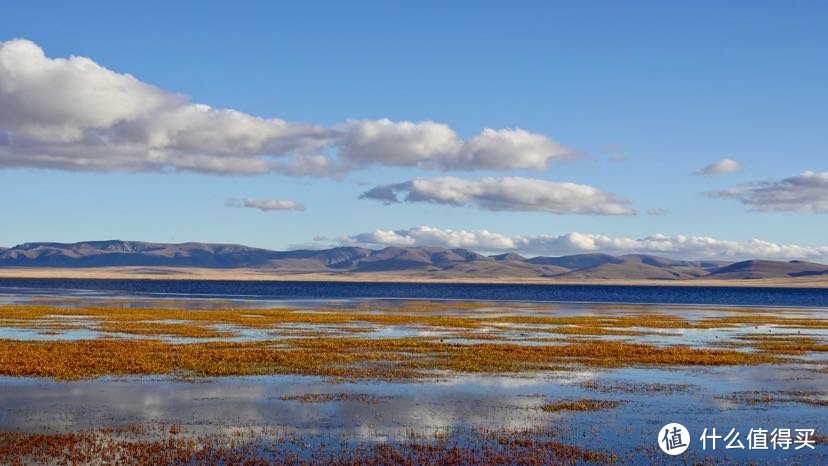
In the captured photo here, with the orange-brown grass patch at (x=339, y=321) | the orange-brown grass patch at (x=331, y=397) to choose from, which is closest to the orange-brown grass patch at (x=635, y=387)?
the orange-brown grass patch at (x=331, y=397)

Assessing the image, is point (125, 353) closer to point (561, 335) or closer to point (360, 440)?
point (360, 440)

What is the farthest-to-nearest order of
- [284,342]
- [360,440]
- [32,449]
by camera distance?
[284,342] < [360,440] < [32,449]

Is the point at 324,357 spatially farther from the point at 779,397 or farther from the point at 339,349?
the point at 779,397

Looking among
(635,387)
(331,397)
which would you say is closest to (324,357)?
(331,397)

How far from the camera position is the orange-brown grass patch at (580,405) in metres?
33.1

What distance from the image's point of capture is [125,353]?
4859 centimetres

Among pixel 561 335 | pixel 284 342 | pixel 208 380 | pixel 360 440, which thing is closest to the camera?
pixel 360 440

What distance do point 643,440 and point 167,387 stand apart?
19657 millimetres

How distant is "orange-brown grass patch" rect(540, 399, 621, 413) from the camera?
33.1m

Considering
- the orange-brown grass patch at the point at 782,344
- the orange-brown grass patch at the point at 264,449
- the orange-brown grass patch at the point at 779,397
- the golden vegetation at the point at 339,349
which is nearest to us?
the orange-brown grass patch at the point at 264,449

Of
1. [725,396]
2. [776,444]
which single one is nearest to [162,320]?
[725,396]

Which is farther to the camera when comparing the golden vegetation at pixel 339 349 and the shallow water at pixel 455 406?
the golden vegetation at pixel 339 349

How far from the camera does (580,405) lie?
111 feet

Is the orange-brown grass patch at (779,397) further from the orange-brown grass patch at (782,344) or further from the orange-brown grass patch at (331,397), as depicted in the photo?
the orange-brown grass patch at (782,344)
